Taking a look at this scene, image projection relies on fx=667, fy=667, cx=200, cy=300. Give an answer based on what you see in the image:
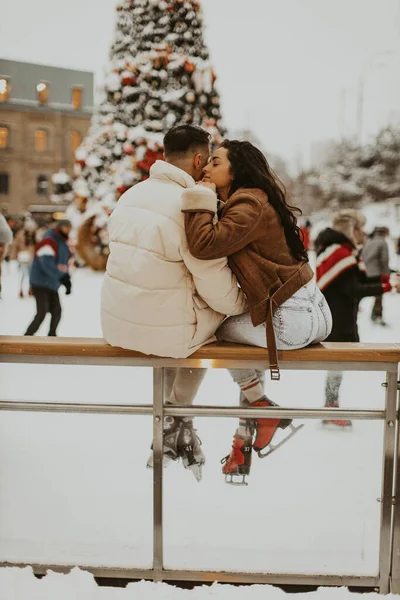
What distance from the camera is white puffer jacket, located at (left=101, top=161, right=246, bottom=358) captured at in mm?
2324

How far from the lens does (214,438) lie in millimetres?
2504

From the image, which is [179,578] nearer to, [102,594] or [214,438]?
[102,594]

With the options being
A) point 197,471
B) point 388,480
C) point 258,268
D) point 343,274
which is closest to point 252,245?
point 258,268

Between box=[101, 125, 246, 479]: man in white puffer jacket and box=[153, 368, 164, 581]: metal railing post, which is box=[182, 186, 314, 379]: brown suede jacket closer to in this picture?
box=[101, 125, 246, 479]: man in white puffer jacket

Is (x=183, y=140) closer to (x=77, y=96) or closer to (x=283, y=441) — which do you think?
(x=283, y=441)

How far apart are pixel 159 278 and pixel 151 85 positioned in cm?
1175

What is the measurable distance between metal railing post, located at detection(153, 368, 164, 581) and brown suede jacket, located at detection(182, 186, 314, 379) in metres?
0.42

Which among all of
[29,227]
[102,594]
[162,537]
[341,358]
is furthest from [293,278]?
[29,227]

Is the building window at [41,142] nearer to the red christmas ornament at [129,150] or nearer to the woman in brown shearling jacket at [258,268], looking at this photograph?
the red christmas ornament at [129,150]

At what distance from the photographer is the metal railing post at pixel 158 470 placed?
2.46 meters

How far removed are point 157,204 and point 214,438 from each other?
0.89 metres

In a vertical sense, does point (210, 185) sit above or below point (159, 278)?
above

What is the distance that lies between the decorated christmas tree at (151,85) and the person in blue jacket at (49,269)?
5.65 meters

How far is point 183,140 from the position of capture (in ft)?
8.14
